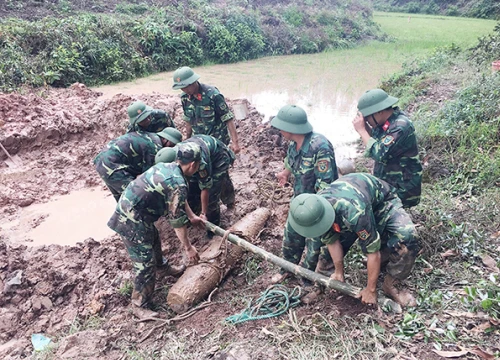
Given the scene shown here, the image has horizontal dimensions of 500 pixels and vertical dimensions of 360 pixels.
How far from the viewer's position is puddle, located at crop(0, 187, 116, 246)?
5.02 meters

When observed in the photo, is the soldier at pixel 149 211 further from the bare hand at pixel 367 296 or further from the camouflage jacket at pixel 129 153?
the bare hand at pixel 367 296

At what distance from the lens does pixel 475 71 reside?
28.7ft

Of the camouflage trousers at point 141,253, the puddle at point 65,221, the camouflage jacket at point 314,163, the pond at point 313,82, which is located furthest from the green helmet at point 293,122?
the pond at point 313,82

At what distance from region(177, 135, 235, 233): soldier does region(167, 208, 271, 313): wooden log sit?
1.34ft

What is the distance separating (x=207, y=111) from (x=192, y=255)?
233 cm

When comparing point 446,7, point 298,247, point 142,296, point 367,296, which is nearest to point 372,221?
point 367,296

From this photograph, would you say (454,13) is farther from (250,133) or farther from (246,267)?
(246,267)

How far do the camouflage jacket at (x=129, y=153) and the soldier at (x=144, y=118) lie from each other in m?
0.12

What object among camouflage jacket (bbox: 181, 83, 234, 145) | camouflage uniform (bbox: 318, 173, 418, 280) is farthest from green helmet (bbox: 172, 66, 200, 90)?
camouflage uniform (bbox: 318, 173, 418, 280)

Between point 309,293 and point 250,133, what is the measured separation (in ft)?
15.7

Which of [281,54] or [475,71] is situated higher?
[475,71]

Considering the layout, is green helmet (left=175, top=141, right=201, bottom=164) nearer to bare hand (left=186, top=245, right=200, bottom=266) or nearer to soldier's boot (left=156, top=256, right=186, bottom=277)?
bare hand (left=186, top=245, right=200, bottom=266)

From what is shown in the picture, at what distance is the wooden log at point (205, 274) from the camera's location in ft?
11.3

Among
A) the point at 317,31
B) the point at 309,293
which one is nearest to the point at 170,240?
the point at 309,293
